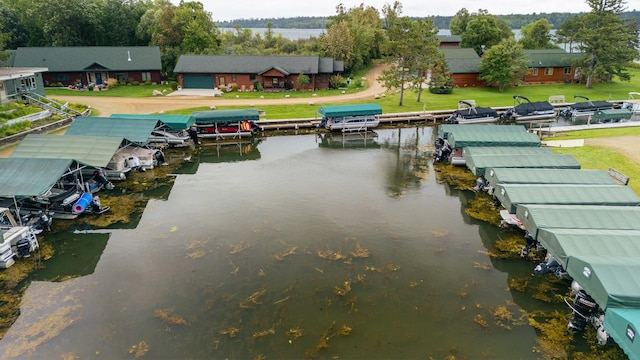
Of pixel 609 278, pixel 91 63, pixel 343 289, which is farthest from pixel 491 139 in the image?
pixel 91 63

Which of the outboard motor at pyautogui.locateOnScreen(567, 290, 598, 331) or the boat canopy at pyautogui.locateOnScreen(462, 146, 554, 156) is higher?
the boat canopy at pyautogui.locateOnScreen(462, 146, 554, 156)

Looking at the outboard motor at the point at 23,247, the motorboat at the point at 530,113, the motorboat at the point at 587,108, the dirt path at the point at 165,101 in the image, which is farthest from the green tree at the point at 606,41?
the outboard motor at the point at 23,247

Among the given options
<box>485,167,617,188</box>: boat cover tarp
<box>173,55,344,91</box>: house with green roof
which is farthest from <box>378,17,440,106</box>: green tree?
<box>485,167,617,188</box>: boat cover tarp

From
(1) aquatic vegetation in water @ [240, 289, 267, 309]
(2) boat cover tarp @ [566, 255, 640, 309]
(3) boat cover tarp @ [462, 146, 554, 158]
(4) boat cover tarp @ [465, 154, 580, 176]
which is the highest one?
(3) boat cover tarp @ [462, 146, 554, 158]

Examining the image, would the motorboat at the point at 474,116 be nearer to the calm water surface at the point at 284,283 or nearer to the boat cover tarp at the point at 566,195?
the calm water surface at the point at 284,283

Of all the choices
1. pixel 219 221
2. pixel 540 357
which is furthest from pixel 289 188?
pixel 540 357

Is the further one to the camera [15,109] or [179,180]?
[15,109]

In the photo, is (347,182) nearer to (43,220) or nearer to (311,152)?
(311,152)

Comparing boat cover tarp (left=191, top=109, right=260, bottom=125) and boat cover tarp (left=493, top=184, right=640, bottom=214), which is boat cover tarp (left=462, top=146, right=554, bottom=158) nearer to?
boat cover tarp (left=493, top=184, right=640, bottom=214)
